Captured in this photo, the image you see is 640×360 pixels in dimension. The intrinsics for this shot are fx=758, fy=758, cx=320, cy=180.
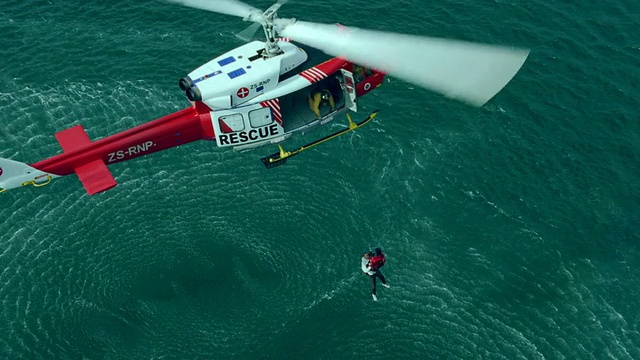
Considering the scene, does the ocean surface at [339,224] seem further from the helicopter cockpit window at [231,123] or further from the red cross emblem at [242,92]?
the red cross emblem at [242,92]

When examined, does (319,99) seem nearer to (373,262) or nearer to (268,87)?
(268,87)

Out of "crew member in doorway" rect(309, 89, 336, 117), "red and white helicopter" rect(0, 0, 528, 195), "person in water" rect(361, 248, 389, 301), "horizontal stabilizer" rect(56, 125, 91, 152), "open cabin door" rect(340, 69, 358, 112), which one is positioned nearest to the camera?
"red and white helicopter" rect(0, 0, 528, 195)

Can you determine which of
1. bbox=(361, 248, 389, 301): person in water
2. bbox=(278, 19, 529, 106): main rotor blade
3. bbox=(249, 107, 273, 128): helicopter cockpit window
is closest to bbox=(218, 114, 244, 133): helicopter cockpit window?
bbox=(249, 107, 273, 128): helicopter cockpit window

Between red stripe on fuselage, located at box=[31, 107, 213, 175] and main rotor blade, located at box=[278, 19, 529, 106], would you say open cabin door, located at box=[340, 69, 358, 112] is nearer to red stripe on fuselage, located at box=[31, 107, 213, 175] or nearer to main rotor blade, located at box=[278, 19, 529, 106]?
main rotor blade, located at box=[278, 19, 529, 106]

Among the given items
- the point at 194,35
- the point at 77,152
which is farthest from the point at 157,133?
the point at 194,35

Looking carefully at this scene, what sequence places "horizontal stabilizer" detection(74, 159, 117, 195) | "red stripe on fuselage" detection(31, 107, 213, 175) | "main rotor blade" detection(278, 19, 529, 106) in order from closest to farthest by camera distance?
"main rotor blade" detection(278, 19, 529, 106) → "horizontal stabilizer" detection(74, 159, 117, 195) → "red stripe on fuselage" detection(31, 107, 213, 175)
